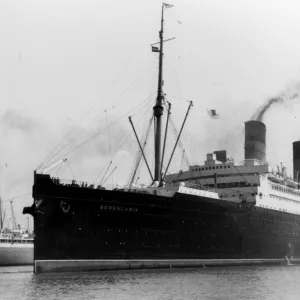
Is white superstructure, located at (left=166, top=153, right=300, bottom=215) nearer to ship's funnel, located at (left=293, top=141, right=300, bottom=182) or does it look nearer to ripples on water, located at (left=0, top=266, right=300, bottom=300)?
ship's funnel, located at (left=293, top=141, right=300, bottom=182)

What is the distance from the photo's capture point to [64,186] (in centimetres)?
2802

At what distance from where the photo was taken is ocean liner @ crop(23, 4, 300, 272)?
90.8 ft

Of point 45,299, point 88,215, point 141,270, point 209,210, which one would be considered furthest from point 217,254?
point 45,299

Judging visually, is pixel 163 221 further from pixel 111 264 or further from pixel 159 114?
pixel 159 114

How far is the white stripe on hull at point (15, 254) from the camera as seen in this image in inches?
1982

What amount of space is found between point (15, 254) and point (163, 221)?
85.9 ft

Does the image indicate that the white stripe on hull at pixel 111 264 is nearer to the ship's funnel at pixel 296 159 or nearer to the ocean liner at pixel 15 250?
the ship's funnel at pixel 296 159

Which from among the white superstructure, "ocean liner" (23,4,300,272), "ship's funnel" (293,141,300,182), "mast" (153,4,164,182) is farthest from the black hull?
"ship's funnel" (293,141,300,182)

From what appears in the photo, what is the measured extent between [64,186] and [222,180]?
1542 centimetres

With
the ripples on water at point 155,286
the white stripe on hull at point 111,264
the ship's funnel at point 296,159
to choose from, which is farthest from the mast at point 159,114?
the ship's funnel at point 296,159

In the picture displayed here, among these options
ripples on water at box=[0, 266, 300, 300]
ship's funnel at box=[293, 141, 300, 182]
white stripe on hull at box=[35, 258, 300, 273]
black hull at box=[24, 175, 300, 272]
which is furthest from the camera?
ship's funnel at box=[293, 141, 300, 182]

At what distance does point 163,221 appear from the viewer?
30.2m

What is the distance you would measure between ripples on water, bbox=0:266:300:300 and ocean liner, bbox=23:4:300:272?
3.89 feet

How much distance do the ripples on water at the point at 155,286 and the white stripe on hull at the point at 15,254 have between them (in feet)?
82.7
